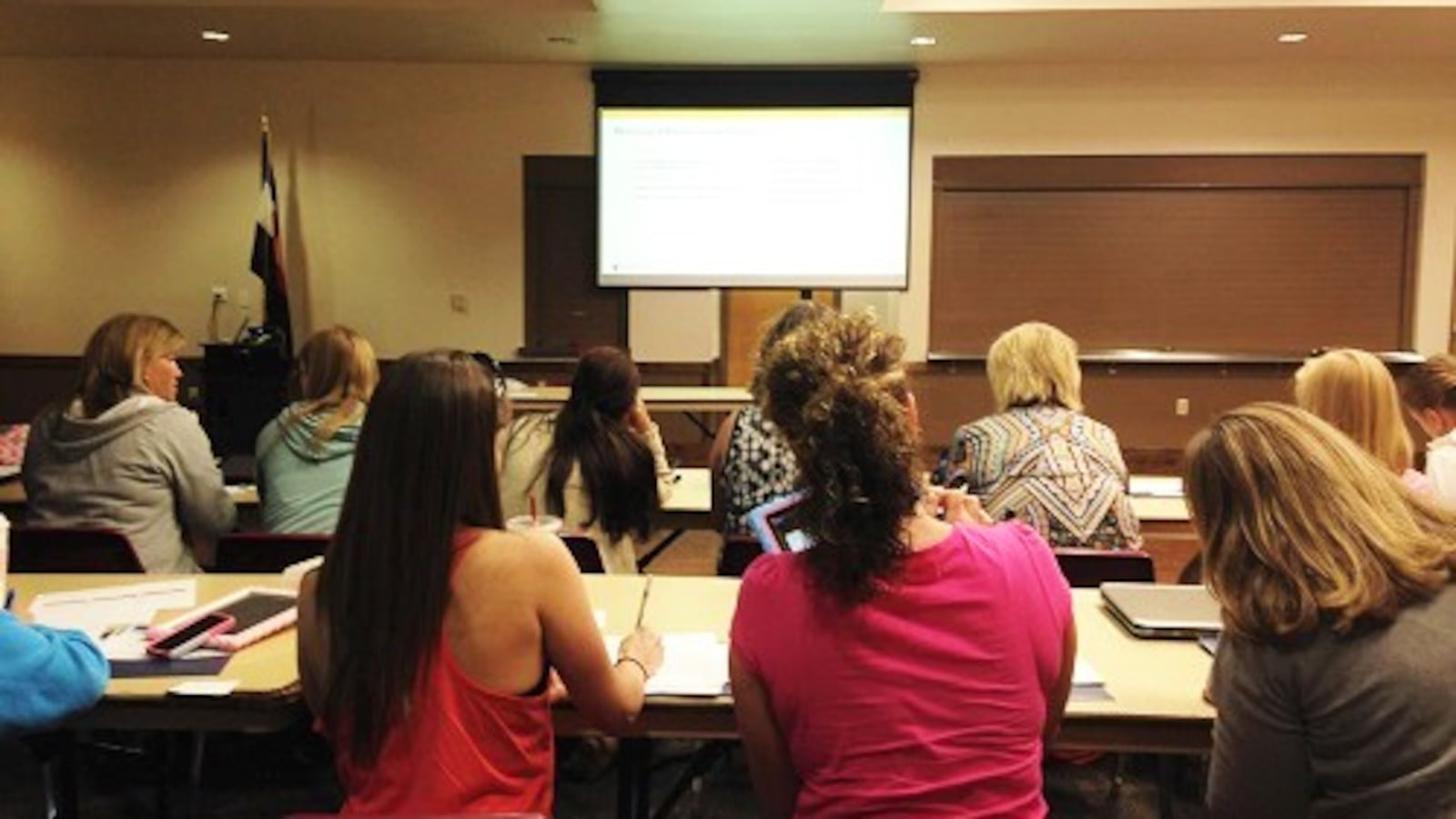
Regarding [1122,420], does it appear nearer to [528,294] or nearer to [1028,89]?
[1028,89]

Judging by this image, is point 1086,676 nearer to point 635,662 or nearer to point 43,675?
point 635,662

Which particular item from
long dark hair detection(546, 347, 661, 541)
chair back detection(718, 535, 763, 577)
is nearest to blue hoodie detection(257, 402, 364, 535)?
long dark hair detection(546, 347, 661, 541)

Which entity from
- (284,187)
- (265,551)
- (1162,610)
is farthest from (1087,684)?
(284,187)

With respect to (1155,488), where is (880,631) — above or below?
above

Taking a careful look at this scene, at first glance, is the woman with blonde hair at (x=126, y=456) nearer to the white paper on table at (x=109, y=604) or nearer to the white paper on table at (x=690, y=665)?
the white paper on table at (x=109, y=604)

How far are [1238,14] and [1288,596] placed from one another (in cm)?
539

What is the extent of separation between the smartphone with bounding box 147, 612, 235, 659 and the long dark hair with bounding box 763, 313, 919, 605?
113cm

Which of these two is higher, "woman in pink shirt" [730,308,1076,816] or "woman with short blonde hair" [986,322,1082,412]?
"woman with short blonde hair" [986,322,1082,412]

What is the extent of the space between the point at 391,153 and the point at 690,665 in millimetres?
6389

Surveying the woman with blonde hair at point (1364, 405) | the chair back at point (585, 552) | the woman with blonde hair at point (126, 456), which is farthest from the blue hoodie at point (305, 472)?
the woman with blonde hair at point (1364, 405)

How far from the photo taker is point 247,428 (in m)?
7.10

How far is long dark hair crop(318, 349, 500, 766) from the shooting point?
1.49 m

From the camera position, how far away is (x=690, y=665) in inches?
77.7

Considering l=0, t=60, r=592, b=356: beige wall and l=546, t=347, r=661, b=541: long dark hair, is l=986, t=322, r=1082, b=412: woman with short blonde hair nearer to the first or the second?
l=546, t=347, r=661, b=541: long dark hair
